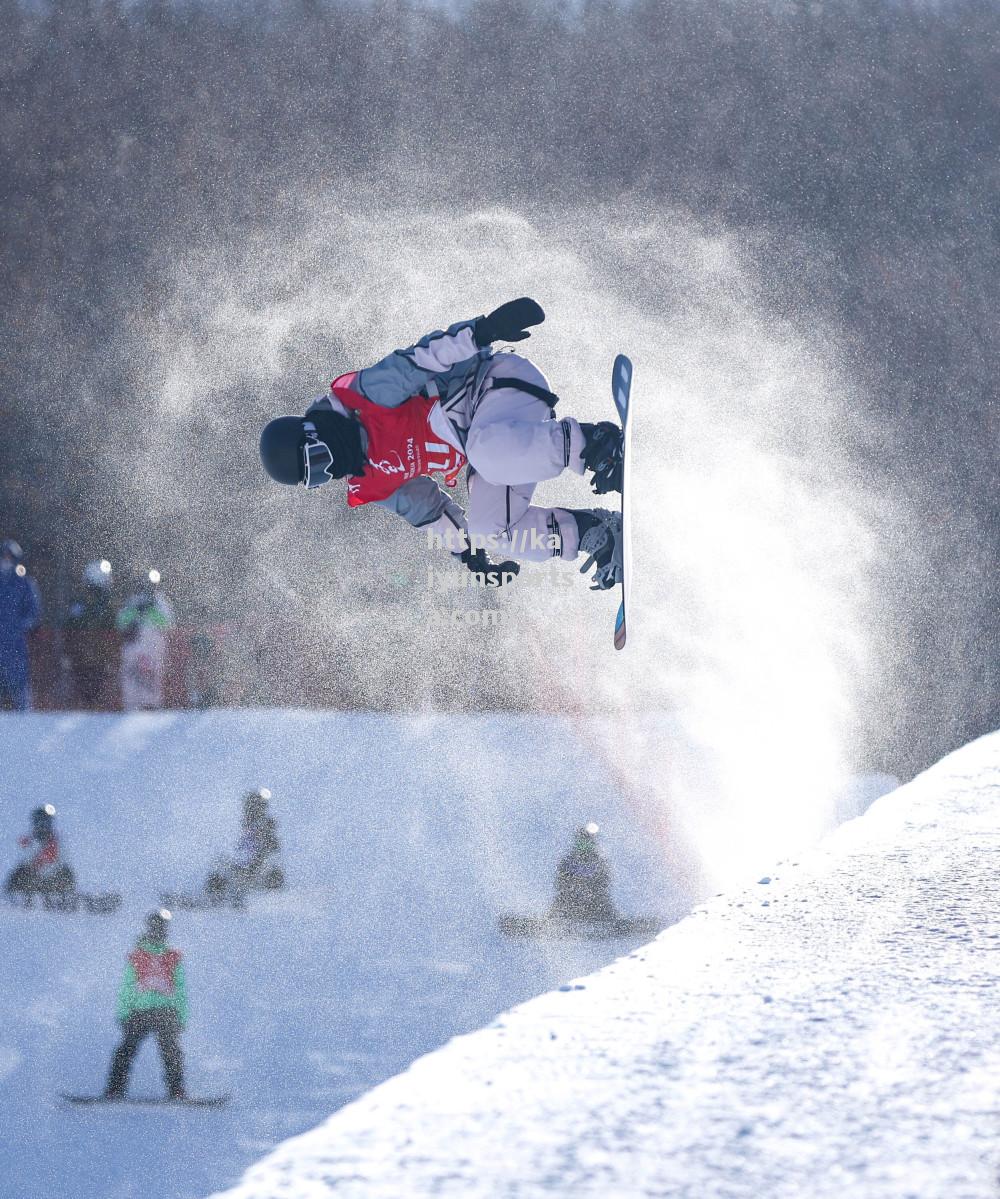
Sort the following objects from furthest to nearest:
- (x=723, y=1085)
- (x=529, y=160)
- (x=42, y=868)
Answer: (x=529, y=160), (x=42, y=868), (x=723, y=1085)

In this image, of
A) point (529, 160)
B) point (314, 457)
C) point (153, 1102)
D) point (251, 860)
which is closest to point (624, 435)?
point (314, 457)

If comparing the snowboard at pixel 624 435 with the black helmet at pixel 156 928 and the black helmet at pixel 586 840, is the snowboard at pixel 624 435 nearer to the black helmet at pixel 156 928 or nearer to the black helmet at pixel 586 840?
the black helmet at pixel 156 928

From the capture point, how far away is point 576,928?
7.47 metres

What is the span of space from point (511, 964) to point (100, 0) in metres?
9.75

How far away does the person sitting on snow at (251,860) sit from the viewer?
25.4ft

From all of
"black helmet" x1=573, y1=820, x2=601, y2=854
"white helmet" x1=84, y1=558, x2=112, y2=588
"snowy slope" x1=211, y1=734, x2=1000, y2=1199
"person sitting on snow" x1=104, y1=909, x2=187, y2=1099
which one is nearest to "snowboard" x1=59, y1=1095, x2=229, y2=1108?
"person sitting on snow" x1=104, y1=909, x2=187, y2=1099

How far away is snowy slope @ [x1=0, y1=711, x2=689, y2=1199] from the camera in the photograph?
19.7 ft

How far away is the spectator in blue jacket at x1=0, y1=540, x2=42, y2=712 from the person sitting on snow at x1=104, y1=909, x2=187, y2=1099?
3292 mm

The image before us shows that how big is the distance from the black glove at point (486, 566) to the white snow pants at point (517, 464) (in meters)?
0.06

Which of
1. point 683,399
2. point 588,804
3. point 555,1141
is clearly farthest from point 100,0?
point 555,1141

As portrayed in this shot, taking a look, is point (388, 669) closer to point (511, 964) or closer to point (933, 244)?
point (511, 964)

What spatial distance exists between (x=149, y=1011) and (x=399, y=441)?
3174 mm

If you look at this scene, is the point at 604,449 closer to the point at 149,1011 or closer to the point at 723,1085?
the point at 723,1085

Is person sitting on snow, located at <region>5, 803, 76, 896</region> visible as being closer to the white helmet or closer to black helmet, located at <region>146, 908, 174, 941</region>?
black helmet, located at <region>146, 908, 174, 941</region>
